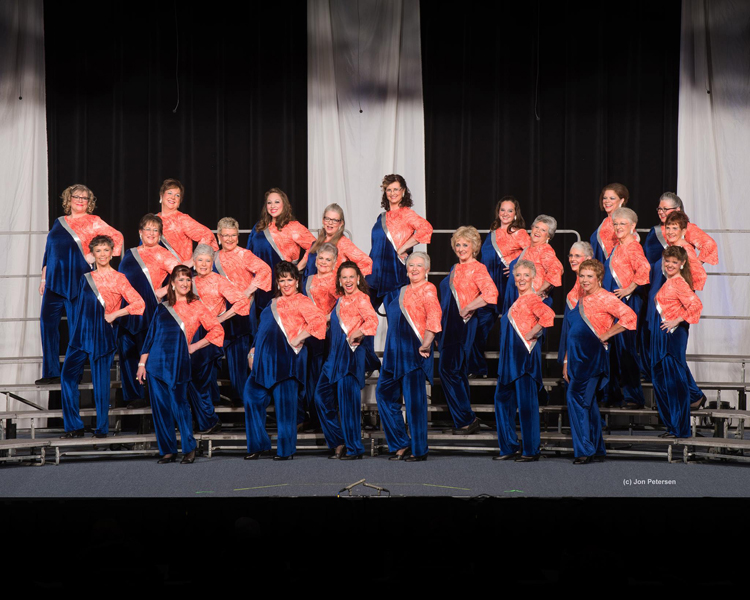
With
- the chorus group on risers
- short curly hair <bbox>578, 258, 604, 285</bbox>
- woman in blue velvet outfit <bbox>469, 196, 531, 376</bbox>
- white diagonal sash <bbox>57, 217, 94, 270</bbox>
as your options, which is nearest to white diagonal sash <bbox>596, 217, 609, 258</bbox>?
the chorus group on risers

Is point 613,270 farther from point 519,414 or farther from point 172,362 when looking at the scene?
point 172,362

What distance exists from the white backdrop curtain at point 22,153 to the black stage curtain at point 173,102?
0.32 ft

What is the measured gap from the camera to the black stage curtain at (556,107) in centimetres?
794

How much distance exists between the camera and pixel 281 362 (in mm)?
6164

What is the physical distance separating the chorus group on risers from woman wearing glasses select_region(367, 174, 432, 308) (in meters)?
0.01

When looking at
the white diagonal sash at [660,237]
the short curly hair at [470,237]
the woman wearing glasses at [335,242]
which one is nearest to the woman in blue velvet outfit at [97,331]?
the woman wearing glasses at [335,242]

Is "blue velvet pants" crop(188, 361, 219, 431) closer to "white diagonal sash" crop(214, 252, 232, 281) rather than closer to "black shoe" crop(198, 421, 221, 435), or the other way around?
"black shoe" crop(198, 421, 221, 435)

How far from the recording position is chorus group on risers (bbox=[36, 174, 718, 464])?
6.09 metres

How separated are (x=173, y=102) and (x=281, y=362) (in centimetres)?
304

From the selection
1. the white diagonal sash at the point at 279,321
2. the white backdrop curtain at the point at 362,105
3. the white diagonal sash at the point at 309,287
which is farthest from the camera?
the white backdrop curtain at the point at 362,105

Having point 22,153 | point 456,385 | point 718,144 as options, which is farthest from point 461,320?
point 22,153

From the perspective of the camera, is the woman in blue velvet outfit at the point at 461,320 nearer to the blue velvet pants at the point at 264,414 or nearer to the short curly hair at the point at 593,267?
the short curly hair at the point at 593,267
